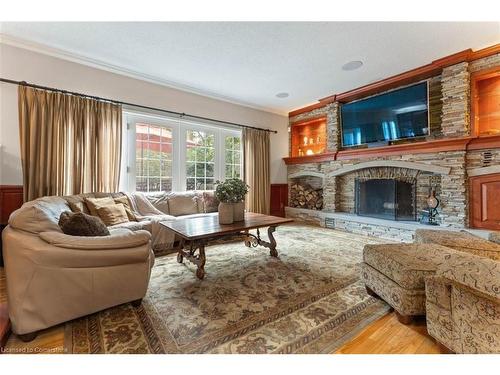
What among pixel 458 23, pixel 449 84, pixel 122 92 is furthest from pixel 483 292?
pixel 122 92

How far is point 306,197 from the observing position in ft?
18.2

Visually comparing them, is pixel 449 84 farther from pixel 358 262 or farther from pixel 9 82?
pixel 9 82

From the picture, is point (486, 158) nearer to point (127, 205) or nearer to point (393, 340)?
point (393, 340)

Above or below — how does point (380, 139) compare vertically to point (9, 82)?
below

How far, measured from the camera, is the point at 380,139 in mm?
4129

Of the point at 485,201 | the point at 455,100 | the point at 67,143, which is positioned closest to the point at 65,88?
the point at 67,143

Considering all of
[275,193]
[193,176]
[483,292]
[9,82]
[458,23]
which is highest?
[458,23]

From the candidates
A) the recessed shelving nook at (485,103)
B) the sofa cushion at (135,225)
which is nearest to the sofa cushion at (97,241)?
the sofa cushion at (135,225)

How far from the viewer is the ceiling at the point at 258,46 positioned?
2539 millimetres

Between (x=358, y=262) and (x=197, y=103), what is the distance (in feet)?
12.9

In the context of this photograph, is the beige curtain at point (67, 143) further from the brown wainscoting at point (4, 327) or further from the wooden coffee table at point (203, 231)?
the brown wainscoting at point (4, 327)

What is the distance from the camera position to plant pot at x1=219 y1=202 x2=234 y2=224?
8.86ft

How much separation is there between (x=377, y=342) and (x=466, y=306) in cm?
53
